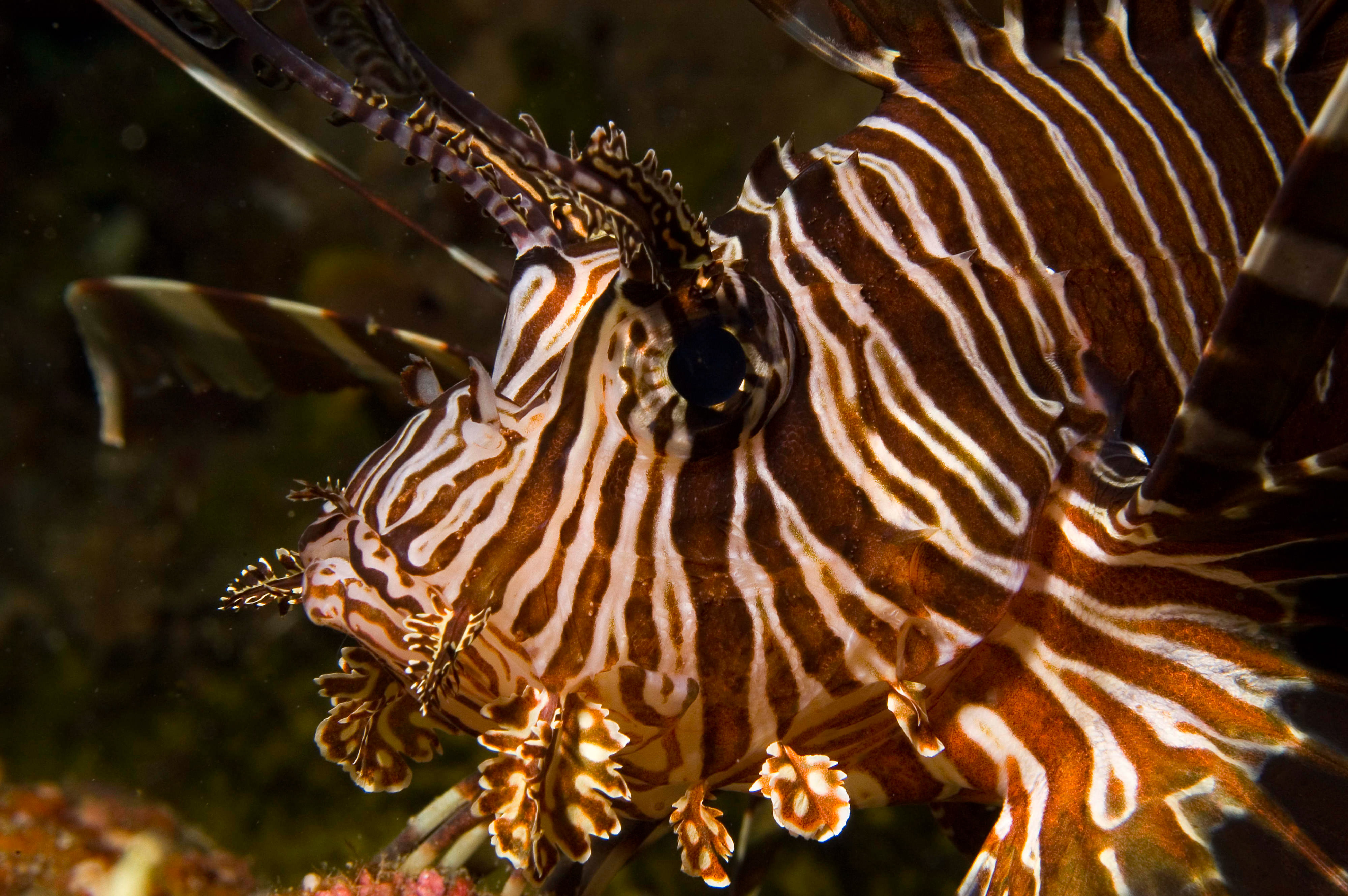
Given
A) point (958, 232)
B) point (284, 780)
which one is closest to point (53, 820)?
point (284, 780)

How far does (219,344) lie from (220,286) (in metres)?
2.27

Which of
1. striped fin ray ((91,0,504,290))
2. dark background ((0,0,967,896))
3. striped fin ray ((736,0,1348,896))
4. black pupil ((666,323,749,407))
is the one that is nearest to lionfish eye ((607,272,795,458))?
black pupil ((666,323,749,407))

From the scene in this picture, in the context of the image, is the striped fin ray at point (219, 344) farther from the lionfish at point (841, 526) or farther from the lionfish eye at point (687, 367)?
the lionfish eye at point (687, 367)

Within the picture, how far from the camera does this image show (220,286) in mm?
4617

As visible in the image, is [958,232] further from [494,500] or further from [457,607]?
[457,607]

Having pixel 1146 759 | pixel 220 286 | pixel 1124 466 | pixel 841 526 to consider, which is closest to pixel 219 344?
pixel 841 526

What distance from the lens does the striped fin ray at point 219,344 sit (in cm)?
252

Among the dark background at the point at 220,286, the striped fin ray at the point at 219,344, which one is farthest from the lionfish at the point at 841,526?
the dark background at the point at 220,286

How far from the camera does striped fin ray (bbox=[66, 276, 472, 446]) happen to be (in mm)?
2516

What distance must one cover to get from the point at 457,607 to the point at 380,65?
98cm

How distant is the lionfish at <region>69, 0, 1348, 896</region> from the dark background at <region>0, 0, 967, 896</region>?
2510 mm

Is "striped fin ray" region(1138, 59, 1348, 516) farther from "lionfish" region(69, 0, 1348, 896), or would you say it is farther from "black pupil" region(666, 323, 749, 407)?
"black pupil" region(666, 323, 749, 407)

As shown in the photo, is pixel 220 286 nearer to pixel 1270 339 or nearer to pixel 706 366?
pixel 706 366

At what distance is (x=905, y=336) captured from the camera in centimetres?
163
